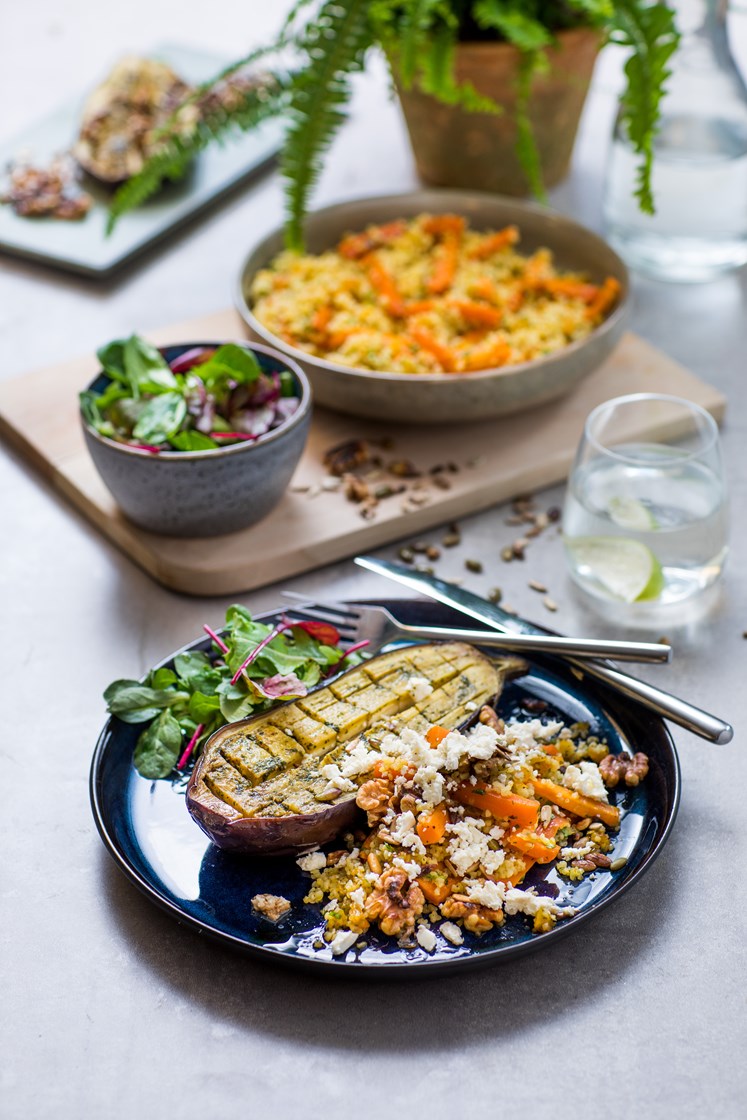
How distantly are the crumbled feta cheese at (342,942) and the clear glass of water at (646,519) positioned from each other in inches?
24.3

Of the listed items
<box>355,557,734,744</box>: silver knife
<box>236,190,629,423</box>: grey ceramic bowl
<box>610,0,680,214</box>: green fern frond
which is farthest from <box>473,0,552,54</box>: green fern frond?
<box>355,557,734,744</box>: silver knife

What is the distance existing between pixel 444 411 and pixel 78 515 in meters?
0.55

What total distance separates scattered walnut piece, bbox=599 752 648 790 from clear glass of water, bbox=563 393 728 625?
0.32m

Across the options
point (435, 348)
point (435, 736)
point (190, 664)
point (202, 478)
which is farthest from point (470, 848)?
point (435, 348)

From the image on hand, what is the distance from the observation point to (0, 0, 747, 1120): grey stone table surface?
104 centimetres

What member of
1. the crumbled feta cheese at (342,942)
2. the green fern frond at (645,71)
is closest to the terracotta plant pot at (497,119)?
the green fern frond at (645,71)

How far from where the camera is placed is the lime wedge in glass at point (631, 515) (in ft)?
4.93

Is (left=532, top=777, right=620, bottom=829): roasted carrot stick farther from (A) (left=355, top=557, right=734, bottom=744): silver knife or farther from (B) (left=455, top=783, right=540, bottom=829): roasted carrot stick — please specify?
(A) (left=355, top=557, right=734, bottom=744): silver knife

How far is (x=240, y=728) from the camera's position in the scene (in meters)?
1.24

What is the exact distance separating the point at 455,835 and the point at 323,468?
772 millimetres

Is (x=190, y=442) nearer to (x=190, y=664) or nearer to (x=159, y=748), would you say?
(x=190, y=664)

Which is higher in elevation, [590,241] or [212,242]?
[590,241]

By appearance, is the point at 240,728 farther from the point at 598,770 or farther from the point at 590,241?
the point at 590,241

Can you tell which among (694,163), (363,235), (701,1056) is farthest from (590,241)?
(701,1056)
